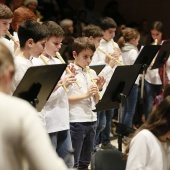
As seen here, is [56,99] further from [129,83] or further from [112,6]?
[112,6]

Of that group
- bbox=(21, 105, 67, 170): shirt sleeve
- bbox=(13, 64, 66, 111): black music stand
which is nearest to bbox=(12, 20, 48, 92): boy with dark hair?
bbox=(13, 64, 66, 111): black music stand

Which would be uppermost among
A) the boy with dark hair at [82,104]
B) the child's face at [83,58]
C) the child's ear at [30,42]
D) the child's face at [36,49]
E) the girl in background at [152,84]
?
the child's ear at [30,42]

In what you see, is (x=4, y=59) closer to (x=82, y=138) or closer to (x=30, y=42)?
(x=30, y=42)

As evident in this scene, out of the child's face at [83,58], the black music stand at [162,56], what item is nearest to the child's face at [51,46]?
the child's face at [83,58]

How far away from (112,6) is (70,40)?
2.80 meters

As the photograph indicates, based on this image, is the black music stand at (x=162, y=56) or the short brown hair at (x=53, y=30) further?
the black music stand at (x=162, y=56)

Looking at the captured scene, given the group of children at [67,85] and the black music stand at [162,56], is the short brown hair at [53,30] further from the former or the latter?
the black music stand at [162,56]

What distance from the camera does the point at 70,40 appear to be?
658 cm

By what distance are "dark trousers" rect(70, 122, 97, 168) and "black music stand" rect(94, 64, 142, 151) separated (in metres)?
0.21

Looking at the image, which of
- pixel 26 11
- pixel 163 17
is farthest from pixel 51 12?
pixel 26 11

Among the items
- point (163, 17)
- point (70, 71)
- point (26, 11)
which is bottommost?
point (163, 17)

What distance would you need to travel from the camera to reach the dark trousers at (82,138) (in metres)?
4.23

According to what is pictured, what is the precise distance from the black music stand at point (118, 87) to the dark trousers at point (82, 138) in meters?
0.21

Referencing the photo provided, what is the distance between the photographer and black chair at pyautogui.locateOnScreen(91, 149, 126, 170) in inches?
115
